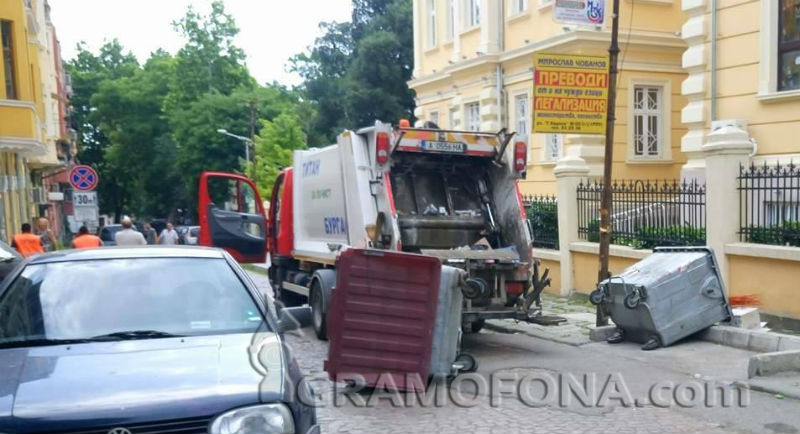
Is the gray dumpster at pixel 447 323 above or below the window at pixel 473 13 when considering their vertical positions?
below

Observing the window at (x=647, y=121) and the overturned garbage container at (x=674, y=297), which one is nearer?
the overturned garbage container at (x=674, y=297)

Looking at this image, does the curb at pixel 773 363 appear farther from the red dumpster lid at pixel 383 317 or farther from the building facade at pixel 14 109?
the building facade at pixel 14 109

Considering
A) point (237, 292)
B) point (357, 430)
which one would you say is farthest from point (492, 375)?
point (237, 292)

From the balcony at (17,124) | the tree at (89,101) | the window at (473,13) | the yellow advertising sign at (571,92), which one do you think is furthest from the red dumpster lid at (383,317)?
the tree at (89,101)

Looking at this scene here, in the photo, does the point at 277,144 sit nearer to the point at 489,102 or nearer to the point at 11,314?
the point at 489,102

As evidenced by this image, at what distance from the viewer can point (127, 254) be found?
5.24 m

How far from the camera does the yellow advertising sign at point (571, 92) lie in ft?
35.2

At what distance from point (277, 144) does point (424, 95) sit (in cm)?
1222

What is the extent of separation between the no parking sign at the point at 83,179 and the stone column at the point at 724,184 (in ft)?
44.3

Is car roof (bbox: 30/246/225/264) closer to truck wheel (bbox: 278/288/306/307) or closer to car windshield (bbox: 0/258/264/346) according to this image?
car windshield (bbox: 0/258/264/346)

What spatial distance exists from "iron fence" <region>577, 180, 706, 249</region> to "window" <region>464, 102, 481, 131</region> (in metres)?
8.78

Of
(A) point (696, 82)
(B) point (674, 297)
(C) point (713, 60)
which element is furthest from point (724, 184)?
(A) point (696, 82)

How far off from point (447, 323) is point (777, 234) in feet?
17.2

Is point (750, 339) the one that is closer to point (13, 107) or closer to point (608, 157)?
point (608, 157)
